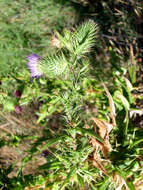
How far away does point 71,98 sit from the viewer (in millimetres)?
1062

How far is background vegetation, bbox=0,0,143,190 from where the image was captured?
1164 mm

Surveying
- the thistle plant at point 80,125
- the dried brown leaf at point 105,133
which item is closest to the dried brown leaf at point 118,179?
the thistle plant at point 80,125

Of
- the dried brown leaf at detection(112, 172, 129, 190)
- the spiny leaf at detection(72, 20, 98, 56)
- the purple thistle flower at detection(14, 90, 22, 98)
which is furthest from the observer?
the purple thistle flower at detection(14, 90, 22, 98)

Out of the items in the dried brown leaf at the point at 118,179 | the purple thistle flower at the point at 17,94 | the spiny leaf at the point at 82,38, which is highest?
the spiny leaf at the point at 82,38

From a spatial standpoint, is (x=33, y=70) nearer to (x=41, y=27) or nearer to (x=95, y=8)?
(x=41, y=27)

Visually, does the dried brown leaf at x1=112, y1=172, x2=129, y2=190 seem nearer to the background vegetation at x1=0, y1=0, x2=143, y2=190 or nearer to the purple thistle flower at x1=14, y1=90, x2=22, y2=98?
the background vegetation at x1=0, y1=0, x2=143, y2=190

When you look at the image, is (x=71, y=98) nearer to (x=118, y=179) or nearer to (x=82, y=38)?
(x=82, y=38)

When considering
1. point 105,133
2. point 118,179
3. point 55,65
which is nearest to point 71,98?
point 55,65

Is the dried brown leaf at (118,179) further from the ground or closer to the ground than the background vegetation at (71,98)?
closer to the ground

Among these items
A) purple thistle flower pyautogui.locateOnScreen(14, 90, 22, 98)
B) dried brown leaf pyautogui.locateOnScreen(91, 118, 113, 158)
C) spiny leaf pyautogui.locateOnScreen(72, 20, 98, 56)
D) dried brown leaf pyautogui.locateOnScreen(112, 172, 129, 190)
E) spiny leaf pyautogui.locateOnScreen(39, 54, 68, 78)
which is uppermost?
spiny leaf pyautogui.locateOnScreen(72, 20, 98, 56)

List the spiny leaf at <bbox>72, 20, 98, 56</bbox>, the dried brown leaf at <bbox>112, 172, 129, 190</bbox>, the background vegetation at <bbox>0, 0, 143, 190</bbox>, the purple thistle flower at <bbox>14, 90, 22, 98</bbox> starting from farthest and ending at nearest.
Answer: the purple thistle flower at <bbox>14, 90, 22, 98</bbox> → the dried brown leaf at <bbox>112, 172, 129, 190</bbox> → the background vegetation at <bbox>0, 0, 143, 190</bbox> → the spiny leaf at <bbox>72, 20, 98, 56</bbox>

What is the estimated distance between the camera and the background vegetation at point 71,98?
3.82ft

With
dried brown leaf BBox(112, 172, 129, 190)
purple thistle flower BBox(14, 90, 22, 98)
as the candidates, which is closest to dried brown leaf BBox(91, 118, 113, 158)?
dried brown leaf BBox(112, 172, 129, 190)

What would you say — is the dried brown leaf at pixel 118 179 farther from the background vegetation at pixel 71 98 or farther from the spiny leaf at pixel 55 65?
the spiny leaf at pixel 55 65
